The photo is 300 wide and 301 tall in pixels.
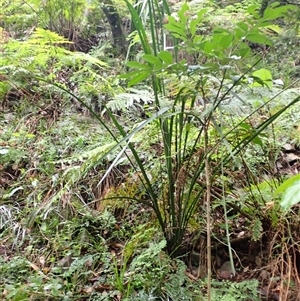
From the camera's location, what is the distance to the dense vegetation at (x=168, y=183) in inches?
37.1

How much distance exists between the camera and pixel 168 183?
48.8 inches

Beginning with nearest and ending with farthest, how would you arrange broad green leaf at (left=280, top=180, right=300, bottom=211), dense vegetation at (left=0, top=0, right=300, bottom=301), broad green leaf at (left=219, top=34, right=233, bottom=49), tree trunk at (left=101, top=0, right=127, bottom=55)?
broad green leaf at (left=280, top=180, right=300, bottom=211) < broad green leaf at (left=219, top=34, right=233, bottom=49) < dense vegetation at (left=0, top=0, right=300, bottom=301) < tree trunk at (left=101, top=0, right=127, bottom=55)

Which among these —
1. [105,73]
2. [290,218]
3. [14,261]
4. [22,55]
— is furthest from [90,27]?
[290,218]

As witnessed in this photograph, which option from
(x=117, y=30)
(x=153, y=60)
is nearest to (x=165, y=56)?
(x=153, y=60)

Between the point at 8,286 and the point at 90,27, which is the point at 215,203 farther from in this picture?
the point at 90,27

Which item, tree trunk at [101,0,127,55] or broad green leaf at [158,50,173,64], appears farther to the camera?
tree trunk at [101,0,127,55]

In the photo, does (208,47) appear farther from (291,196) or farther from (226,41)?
(291,196)

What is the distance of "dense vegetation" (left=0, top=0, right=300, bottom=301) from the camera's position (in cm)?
94

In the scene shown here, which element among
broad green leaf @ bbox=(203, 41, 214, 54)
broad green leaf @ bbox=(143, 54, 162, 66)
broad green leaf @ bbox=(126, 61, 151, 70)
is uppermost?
broad green leaf @ bbox=(203, 41, 214, 54)

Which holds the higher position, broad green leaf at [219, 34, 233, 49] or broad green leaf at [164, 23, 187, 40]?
broad green leaf at [164, 23, 187, 40]

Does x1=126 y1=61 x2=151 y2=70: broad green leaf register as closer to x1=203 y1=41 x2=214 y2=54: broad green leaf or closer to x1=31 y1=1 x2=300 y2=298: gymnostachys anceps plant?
x1=31 y1=1 x2=300 y2=298: gymnostachys anceps plant

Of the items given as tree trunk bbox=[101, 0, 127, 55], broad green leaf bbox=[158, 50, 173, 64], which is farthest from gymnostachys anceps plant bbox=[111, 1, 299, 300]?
tree trunk bbox=[101, 0, 127, 55]

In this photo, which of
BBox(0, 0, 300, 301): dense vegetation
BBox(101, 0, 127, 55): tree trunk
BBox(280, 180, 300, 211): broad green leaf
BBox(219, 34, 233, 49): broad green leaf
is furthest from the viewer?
BBox(101, 0, 127, 55): tree trunk

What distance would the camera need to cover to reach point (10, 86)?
2.71m
